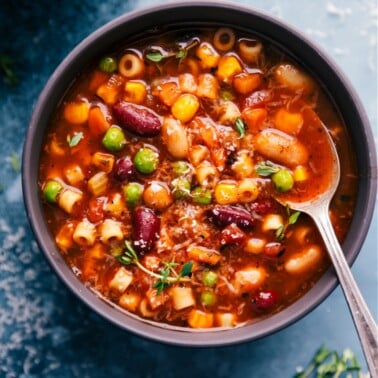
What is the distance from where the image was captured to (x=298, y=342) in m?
3.08

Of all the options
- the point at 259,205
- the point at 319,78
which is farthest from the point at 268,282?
the point at 319,78

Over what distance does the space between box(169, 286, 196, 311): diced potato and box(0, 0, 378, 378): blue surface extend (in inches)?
14.4

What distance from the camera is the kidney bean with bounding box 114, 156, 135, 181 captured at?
2725mm

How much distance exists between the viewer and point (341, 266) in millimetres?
2684

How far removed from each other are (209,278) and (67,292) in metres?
0.59

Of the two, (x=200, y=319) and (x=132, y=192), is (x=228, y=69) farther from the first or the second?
(x=200, y=319)

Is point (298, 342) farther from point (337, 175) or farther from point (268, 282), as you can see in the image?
point (337, 175)

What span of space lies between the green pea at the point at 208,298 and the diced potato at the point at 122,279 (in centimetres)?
23

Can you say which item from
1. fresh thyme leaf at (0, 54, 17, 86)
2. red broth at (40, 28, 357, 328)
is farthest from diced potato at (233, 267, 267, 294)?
fresh thyme leaf at (0, 54, 17, 86)

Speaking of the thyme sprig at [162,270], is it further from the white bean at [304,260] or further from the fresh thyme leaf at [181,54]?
the fresh thyme leaf at [181,54]

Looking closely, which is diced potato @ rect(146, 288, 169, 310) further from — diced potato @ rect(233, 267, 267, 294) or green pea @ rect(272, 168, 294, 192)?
green pea @ rect(272, 168, 294, 192)

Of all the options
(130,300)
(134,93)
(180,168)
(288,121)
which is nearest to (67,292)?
(130,300)

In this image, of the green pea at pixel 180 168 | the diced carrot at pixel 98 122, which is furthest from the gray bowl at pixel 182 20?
the green pea at pixel 180 168

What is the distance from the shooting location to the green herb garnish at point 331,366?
3053 mm
